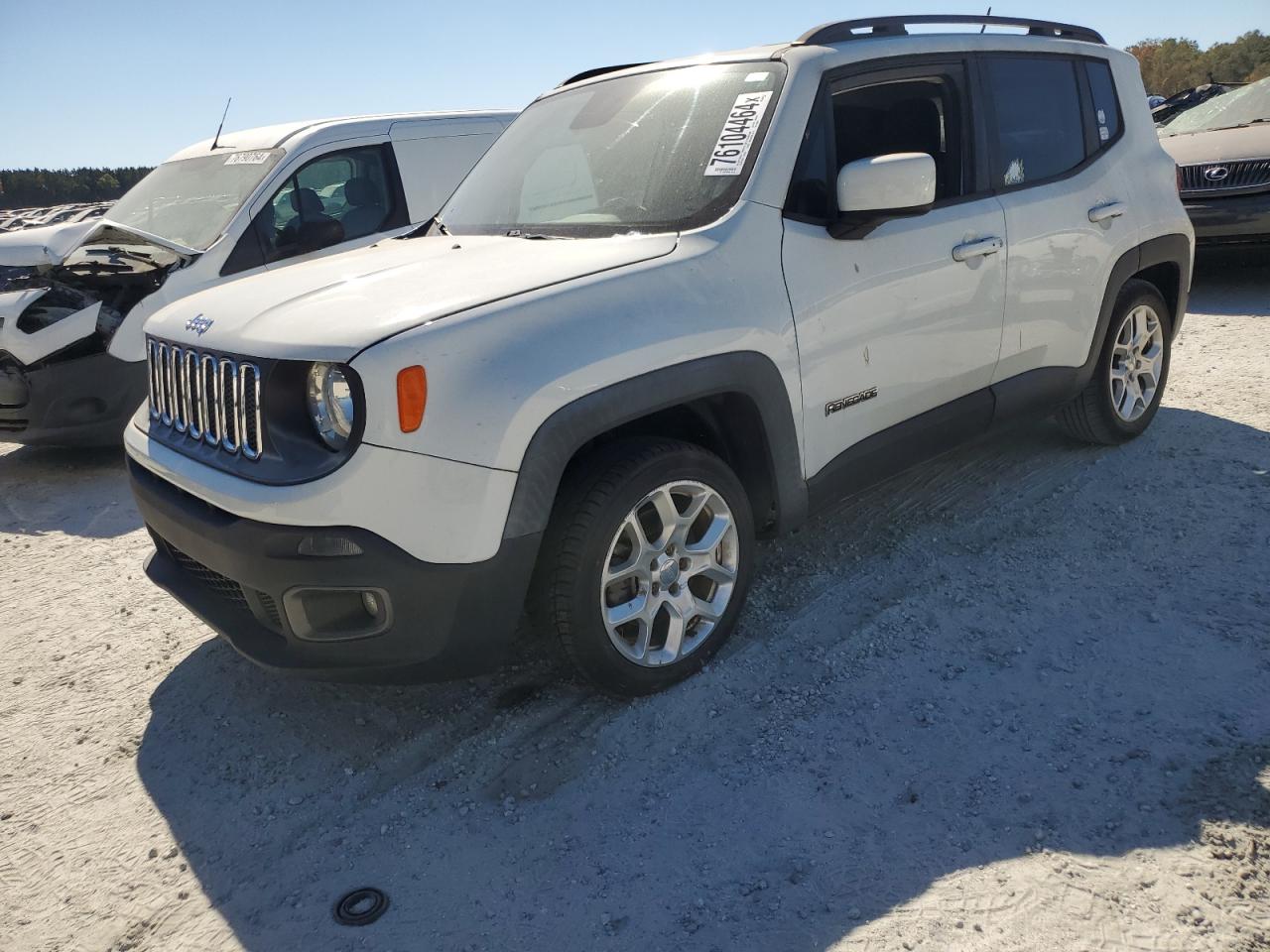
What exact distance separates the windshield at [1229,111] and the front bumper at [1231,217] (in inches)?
61.7

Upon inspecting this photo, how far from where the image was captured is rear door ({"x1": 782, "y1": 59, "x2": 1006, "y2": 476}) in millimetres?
3320

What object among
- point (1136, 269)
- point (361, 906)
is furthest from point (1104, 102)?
point (361, 906)

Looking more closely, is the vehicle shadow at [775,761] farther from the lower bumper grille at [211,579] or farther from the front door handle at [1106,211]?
the front door handle at [1106,211]

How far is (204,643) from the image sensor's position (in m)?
3.73

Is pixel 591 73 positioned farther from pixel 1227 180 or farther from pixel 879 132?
pixel 1227 180

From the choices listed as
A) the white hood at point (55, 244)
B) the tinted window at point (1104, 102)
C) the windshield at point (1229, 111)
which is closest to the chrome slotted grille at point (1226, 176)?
the windshield at point (1229, 111)

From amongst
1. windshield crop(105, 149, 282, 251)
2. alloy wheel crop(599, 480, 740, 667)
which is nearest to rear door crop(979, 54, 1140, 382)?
alloy wheel crop(599, 480, 740, 667)

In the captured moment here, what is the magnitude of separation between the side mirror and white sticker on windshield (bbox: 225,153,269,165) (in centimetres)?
428

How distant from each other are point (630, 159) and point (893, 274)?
101 cm

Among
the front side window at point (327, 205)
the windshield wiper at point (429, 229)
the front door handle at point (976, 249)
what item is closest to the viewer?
the front door handle at point (976, 249)

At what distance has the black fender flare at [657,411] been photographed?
265cm

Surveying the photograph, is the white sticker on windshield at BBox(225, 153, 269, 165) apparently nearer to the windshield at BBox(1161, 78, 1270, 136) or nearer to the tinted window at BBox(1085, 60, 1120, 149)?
the tinted window at BBox(1085, 60, 1120, 149)

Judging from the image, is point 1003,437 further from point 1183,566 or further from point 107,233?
point 107,233

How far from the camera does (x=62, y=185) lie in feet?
90.1
